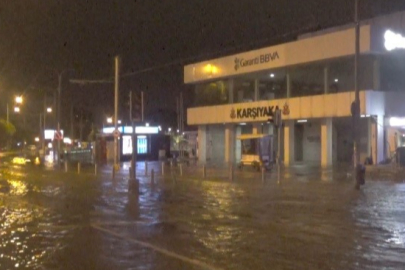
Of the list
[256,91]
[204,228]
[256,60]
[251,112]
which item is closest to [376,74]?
[256,60]

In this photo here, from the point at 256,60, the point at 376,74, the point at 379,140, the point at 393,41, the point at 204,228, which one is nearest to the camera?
the point at 204,228

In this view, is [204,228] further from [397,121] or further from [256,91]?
[256,91]

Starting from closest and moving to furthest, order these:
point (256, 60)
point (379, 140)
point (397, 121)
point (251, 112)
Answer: point (397, 121), point (379, 140), point (256, 60), point (251, 112)

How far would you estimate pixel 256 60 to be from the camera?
59250 mm

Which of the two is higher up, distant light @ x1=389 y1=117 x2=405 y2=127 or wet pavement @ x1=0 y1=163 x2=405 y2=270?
distant light @ x1=389 y1=117 x2=405 y2=127

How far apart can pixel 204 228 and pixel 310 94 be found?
140ft

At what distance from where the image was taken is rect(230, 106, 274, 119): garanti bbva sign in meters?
59.2

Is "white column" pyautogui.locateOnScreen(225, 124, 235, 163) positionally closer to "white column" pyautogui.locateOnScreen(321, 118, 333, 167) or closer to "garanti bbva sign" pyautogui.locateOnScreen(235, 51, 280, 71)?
"garanti bbva sign" pyautogui.locateOnScreen(235, 51, 280, 71)

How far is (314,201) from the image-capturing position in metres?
24.1

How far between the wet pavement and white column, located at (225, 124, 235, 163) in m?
36.1

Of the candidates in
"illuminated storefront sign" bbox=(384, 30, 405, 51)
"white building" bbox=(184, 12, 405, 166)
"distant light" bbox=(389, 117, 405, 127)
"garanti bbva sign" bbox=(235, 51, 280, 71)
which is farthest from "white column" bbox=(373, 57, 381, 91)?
"garanti bbva sign" bbox=(235, 51, 280, 71)

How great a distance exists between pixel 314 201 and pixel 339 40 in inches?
1111

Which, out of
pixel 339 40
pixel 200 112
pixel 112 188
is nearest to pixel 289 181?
pixel 112 188

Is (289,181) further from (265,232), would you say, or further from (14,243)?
(14,243)
